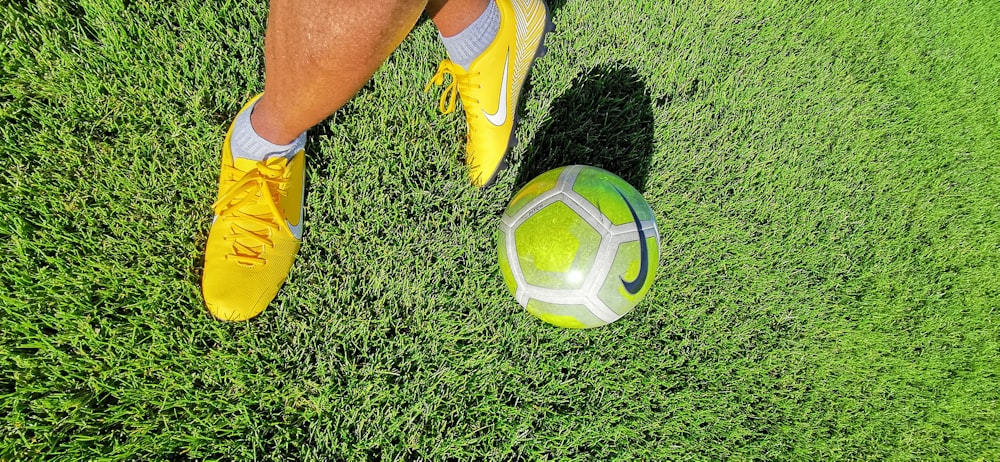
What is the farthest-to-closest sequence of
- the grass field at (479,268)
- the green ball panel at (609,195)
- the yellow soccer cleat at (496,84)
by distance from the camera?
1. the yellow soccer cleat at (496,84)
2. the green ball panel at (609,195)
3. the grass field at (479,268)

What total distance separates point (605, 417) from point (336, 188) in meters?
1.46

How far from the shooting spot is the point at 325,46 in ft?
3.59

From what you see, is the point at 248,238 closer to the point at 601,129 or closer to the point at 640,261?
the point at 640,261

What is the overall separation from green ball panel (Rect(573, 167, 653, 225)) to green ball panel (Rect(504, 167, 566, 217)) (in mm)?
93

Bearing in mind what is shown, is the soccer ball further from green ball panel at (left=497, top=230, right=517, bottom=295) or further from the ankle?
the ankle

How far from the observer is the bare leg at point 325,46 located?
1033 mm

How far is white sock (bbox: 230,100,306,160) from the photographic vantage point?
5.56 ft

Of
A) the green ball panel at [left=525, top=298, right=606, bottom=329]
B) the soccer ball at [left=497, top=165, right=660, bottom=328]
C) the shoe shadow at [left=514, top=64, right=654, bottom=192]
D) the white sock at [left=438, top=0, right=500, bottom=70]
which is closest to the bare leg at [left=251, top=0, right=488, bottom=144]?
the white sock at [left=438, top=0, right=500, bottom=70]

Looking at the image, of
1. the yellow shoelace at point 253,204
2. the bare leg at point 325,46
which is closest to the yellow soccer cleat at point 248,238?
the yellow shoelace at point 253,204

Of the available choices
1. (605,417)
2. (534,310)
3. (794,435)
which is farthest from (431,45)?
(794,435)

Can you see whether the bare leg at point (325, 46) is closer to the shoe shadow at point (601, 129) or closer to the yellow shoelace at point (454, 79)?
the yellow shoelace at point (454, 79)

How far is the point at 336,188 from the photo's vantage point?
2.00 m

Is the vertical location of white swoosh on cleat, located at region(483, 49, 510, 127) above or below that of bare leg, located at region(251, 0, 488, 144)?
below

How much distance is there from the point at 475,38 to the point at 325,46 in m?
0.88
